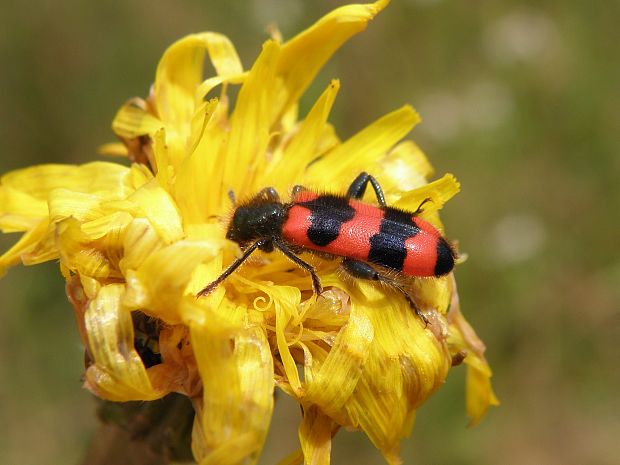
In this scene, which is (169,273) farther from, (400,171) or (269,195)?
(400,171)

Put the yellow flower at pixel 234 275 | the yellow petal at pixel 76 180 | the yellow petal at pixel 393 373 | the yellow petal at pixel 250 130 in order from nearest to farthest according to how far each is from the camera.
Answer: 1. the yellow flower at pixel 234 275
2. the yellow petal at pixel 393 373
3. the yellow petal at pixel 76 180
4. the yellow petal at pixel 250 130

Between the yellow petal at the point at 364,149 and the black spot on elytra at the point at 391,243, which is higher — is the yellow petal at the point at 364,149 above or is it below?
above

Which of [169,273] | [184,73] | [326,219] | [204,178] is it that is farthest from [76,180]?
[326,219]

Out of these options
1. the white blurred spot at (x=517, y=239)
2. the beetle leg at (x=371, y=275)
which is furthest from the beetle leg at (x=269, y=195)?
the white blurred spot at (x=517, y=239)

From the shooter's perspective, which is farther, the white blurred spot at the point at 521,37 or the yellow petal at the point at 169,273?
the white blurred spot at the point at 521,37

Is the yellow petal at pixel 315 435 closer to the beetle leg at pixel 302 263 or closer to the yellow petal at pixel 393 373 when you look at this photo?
the yellow petal at pixel 393 373
